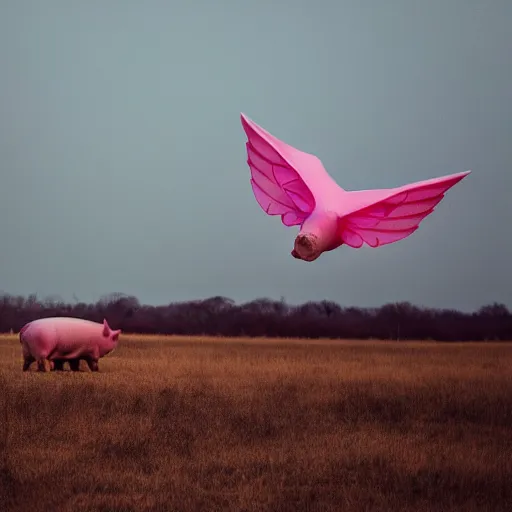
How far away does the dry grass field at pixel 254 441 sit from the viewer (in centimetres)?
803

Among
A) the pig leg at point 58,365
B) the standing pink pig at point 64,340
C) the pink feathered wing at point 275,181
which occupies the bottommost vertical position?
the pig leg at point 58,365

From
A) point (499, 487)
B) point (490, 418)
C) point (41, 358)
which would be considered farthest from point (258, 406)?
point (41, 358)

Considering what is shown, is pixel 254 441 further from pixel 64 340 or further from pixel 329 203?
pixel 64 340

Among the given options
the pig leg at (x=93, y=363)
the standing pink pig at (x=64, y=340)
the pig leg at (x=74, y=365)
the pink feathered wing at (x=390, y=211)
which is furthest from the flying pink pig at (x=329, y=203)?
the pig leg at (x=74, y=365)

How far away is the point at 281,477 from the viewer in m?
8.72

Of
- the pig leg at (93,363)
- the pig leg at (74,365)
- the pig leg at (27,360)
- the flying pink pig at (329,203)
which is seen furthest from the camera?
the pig leg at (74,365)

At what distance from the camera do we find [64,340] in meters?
19.2

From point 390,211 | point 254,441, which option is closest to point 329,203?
point 390,211

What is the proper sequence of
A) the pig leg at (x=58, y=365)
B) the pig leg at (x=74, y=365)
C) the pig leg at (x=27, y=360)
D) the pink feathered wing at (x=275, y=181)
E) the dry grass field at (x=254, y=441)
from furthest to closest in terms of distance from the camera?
the pig leg at (x=74, y=365) → the pig leg at (x=58, y=365) → the pig leg at (x=27, y=360) → the dry grass field at (x=254, y=441) → the pink feathered wing at (x=275, y=181)

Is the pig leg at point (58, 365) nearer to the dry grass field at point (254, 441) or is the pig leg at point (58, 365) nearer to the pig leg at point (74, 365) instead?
the pig leg at point (74, 365)

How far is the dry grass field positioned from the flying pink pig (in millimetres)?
5034

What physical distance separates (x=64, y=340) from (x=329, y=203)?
17.1m

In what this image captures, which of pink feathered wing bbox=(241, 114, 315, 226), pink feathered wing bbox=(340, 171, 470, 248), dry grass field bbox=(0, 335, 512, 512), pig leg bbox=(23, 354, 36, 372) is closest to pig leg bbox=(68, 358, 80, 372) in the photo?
pig leg bbox=(23, 354, 36, 372)

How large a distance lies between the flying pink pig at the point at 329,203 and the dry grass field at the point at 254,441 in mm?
5034
